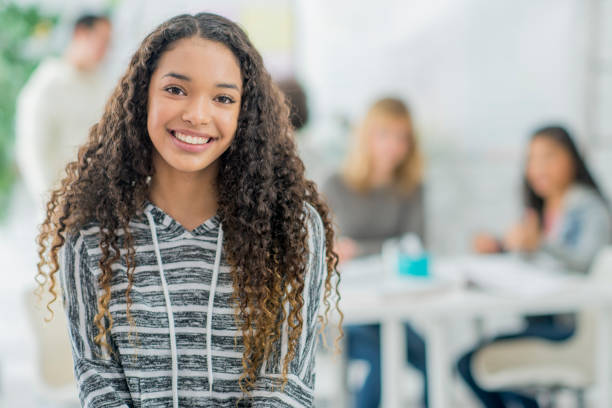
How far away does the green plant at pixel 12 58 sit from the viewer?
325 centimetres

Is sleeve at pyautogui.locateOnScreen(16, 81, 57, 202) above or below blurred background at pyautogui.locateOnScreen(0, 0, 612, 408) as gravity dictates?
below

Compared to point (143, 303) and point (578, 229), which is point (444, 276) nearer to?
point (578, 229)

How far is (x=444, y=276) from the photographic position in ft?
7.29

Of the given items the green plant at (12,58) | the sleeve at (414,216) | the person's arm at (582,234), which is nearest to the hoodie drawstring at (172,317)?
the person's arm at (582,234)

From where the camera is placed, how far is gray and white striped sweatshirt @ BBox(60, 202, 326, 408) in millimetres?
1008

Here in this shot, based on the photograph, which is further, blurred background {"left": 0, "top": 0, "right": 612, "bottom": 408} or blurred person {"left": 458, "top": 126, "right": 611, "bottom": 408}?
blurred background {"left": 0, "top": 0, "right": 612, "bottom": 408}

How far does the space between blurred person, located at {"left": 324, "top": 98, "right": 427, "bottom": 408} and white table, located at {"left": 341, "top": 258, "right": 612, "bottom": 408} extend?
0.65 meters

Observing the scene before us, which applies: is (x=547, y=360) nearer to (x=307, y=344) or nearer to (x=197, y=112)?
(x=307, y=344)

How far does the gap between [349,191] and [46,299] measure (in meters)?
1.30

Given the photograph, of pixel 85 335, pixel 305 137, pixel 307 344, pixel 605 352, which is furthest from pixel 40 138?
pixel 605 352

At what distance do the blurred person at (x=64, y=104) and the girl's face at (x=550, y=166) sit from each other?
1783 mm

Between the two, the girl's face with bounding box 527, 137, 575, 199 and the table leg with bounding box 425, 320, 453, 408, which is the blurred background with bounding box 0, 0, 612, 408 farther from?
the table leg with bounding box 425, 320, 453, 408

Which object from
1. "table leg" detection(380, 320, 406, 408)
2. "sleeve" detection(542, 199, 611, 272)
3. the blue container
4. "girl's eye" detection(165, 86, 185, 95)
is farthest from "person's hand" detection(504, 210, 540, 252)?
"girl's eye" detection(165, 86, 185, 95)

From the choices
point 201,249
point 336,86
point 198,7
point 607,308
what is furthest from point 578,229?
point 198,7
